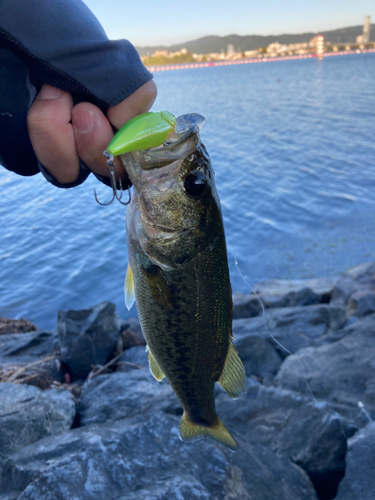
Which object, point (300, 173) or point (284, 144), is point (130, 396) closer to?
point (300, 173)

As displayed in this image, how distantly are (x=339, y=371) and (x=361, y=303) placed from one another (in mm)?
2701

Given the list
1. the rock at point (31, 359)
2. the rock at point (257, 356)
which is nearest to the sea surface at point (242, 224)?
the rock at point (31, 359)

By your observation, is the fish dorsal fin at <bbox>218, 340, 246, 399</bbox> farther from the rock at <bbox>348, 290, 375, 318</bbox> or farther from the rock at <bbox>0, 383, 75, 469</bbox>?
the rock at <bbox>348, 290, 375, 318</bbox>

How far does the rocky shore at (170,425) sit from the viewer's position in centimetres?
280

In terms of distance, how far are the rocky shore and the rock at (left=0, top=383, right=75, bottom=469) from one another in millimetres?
11

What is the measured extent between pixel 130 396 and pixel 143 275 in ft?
9.59

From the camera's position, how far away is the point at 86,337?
6.15 meters

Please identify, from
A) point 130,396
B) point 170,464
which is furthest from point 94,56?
point 130,396

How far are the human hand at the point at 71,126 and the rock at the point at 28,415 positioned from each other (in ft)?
8.84

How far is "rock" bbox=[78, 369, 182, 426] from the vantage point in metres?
4.11

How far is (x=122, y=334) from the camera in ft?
23.5

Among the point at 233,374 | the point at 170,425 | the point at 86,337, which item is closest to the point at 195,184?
the point at 233,374

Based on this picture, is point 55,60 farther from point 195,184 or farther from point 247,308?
point 247,308

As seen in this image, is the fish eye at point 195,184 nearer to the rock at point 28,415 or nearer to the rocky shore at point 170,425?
the rocky shore at point 170,425
